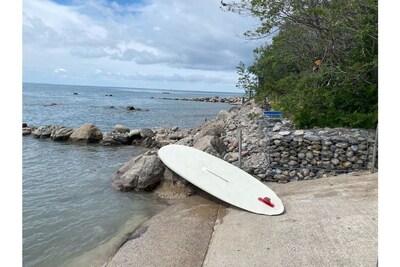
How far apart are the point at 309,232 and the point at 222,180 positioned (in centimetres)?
233

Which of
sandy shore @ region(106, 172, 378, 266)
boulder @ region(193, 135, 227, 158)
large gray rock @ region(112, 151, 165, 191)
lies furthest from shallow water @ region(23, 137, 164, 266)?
boulder @ region(193, 135, 227, 158)

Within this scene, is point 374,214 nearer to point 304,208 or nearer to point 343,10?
point 304,208

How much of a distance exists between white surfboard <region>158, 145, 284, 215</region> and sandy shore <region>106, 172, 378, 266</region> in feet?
0.66

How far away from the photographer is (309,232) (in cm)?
418

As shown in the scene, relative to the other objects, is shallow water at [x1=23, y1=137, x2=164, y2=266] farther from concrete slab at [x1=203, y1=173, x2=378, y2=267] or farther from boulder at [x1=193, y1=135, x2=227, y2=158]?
boulder at [x1=193, y1=135, x2=227, y2=158]

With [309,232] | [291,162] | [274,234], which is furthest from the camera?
[291,162]

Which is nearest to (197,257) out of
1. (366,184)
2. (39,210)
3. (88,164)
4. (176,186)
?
(176,186)

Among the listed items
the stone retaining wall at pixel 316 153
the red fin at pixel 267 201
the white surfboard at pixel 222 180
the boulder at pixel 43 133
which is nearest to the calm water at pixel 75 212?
the white surfboard at pixel 222 180

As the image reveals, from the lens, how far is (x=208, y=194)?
251 inches

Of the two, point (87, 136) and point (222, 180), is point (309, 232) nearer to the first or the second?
point (222, 180)

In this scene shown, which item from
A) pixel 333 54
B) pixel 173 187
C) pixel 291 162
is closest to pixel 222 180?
pixel 173 187

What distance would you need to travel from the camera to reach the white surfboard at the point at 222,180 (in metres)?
5.34

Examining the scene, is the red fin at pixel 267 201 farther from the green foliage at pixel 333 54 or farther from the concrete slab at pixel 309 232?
the green foliage at pixel 333 54
